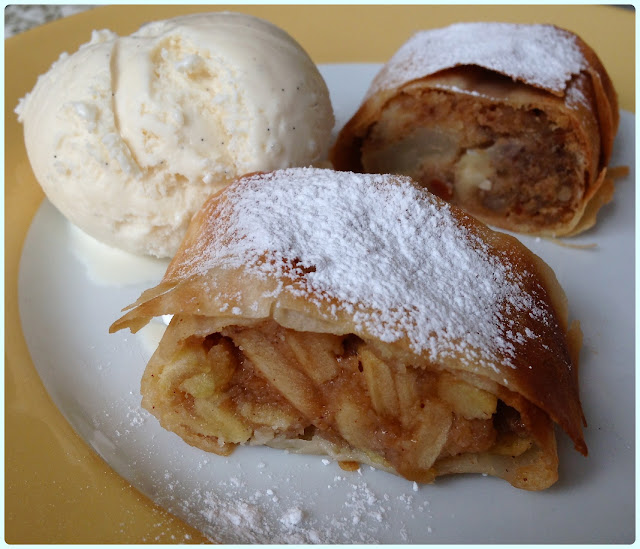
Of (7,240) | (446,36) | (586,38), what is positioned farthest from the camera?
(586,38)

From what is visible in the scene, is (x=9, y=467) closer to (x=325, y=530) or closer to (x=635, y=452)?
(x=325, y=530)

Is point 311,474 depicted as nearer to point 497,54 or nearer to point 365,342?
point 365,342

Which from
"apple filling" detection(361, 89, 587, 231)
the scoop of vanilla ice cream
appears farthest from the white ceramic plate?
"apple filling" detection(361, 89, 587, 231)

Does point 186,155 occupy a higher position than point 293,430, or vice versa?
point 186,155

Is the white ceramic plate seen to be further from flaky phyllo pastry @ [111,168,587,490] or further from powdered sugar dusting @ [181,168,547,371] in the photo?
powdered sugar dusting @ [181,168,547,371]

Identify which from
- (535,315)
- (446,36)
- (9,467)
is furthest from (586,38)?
(9,467)

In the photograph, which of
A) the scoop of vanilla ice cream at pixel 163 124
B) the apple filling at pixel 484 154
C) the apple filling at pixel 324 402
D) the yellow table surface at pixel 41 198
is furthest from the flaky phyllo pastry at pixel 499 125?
the apple filling at pixel 324 402

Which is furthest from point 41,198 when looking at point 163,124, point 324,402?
point 324,402
